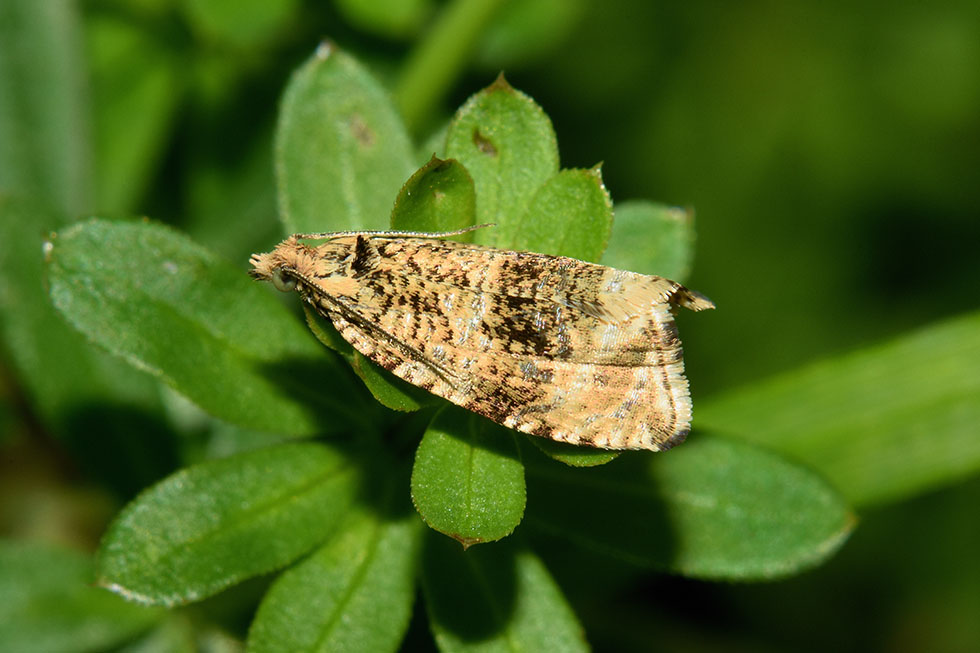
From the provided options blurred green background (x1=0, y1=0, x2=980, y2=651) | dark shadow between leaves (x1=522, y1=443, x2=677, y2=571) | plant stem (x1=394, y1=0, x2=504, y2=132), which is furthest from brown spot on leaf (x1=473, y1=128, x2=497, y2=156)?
blurred green background (x1=0, y1=0, x2=980, y2=651)

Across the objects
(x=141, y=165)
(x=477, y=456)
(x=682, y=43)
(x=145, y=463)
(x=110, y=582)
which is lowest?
(x=145, y=463)

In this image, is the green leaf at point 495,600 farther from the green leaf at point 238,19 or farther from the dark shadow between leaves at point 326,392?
the green leaf at point 238,19

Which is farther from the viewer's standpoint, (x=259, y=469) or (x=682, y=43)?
(x=682, y=43)

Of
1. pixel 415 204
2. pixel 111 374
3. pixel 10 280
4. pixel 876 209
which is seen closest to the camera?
pixel 415 204

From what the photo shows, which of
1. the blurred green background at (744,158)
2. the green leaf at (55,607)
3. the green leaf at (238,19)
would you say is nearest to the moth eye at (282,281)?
the green leaf at (55,607)

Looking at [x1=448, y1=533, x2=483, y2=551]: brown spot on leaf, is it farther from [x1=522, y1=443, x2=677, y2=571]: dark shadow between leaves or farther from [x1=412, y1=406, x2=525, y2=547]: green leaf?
[x1=522, y1=443, x2=677, y2=571]: dark shadow between leaves

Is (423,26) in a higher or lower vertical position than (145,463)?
higher

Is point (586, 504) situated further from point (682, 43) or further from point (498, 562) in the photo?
point (682, 43)

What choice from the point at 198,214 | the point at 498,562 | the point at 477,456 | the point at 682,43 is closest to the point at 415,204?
the point at 477,456
